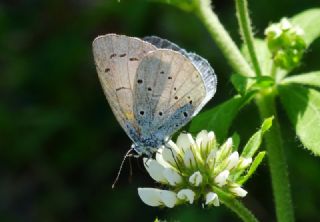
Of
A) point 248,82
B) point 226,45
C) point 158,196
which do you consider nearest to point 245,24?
Result: point 226,45

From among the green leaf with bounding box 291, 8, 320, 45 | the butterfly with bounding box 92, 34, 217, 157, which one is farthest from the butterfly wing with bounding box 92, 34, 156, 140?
the green leaf with bounding box 291, 8, 320, 45

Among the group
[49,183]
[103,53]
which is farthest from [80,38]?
[103,53]

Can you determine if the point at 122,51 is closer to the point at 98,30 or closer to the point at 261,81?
the point at 261,81

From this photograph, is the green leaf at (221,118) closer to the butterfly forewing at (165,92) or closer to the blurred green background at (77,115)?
the butterfly forewing at (165,92)

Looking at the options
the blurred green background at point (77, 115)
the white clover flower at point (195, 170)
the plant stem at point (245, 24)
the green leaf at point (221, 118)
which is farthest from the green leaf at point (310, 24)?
the blurred green background at point (77, 115)

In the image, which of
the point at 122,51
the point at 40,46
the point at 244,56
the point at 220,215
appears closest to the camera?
the point at 122,51

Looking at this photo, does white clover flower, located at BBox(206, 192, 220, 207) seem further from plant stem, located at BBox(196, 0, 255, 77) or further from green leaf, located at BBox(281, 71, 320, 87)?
plant stem, located at BBox(196, 0, 255, 77)
